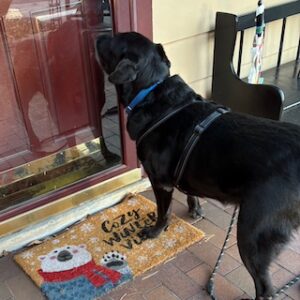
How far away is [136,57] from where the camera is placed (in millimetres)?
2088

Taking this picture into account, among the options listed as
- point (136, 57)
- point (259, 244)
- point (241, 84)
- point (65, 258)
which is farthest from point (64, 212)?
point (241, 84)

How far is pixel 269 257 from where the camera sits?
5.87 feet

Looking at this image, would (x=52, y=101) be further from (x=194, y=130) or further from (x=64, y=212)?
(x=194, y=130)

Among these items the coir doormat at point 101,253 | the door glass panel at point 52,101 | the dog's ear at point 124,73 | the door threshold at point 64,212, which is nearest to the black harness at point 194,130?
the dog's ear at point 124,73

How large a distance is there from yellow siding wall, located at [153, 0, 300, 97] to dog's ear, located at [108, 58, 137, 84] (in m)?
0.83

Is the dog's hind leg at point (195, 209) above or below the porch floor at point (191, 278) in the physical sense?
above

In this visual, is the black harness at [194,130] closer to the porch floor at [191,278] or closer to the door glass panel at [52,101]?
the porch floor at [191,278]

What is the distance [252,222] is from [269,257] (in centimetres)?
19

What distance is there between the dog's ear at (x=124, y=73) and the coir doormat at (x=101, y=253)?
100cm

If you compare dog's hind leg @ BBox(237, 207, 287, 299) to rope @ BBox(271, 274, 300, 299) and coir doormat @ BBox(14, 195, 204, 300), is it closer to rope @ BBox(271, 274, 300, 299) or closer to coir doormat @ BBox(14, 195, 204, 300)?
rope @ BBox(271, 274, 300, 299)

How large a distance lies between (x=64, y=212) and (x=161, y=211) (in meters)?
0.65

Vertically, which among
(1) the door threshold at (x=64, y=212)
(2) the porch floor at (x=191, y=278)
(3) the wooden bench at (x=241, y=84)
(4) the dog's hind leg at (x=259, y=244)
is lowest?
(2) the porch floor at (x=191, y=278)

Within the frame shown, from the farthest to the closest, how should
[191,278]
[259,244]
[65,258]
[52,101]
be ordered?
[52,101], [65,258], [191,278], [259,244]

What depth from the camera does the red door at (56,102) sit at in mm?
2377
